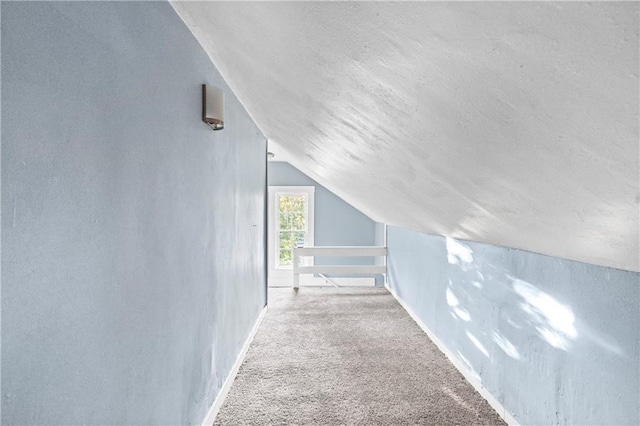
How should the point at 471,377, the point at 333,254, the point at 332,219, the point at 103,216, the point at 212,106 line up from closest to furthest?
the point at 103,216, the point at 212,106, the point at 471,377, the point at 333,254, the point at 332,219

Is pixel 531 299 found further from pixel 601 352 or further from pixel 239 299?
pixel 239 299

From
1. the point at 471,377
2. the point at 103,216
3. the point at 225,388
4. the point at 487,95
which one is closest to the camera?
the point at 487,95

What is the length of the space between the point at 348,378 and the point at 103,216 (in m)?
2.05

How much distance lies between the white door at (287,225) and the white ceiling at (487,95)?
5001 mm

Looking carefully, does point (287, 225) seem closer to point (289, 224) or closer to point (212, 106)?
point (289, 224)

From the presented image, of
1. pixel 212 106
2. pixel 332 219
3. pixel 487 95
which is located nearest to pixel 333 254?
pixel 332 219

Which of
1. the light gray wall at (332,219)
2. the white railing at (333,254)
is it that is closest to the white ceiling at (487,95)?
the white railing at (333,254)

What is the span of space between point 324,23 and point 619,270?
121 cm

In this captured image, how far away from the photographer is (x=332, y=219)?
269 inches

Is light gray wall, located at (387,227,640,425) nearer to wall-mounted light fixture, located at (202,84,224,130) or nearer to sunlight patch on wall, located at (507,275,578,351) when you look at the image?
sunlight patch on wall, located at (507,275,578,351)

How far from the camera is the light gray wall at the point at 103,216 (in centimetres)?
74

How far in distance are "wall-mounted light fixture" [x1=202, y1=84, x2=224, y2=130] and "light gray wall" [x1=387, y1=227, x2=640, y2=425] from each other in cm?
162

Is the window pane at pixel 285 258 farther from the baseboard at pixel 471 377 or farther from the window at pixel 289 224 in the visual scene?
the baseboard at pixel 471 377

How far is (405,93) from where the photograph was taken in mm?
1021
